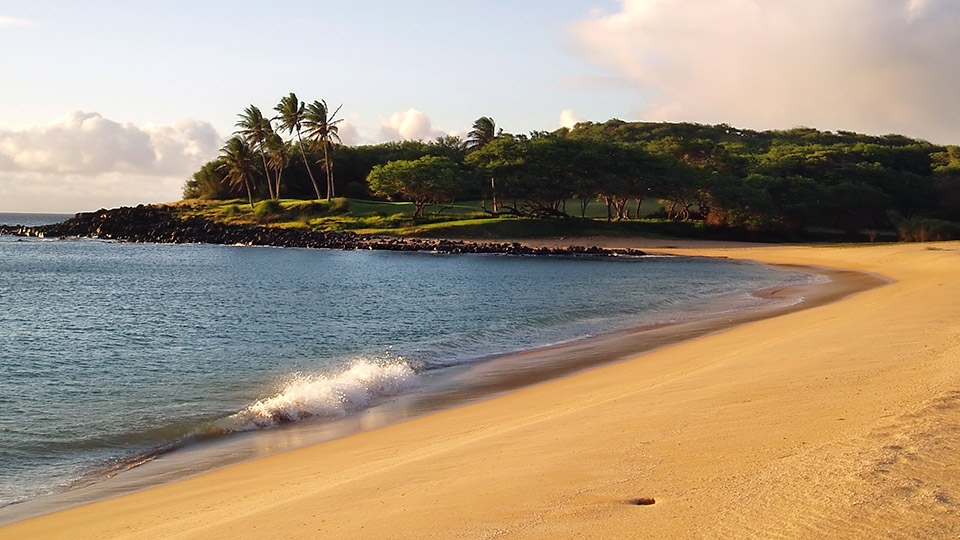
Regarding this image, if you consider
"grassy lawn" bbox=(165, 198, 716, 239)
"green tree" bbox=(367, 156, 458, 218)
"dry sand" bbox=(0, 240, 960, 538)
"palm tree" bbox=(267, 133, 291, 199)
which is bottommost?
"dry sand" bbox=(0, 240, 960, 538)

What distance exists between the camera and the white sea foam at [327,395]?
1284 cm

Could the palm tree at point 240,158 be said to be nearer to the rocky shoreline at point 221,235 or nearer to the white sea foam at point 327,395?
the rocky shoreline at point 221,235

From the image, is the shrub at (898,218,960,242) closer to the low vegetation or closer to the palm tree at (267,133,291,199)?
the low vegetation

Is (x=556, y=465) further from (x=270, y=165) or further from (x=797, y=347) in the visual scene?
(x=270, y=165)

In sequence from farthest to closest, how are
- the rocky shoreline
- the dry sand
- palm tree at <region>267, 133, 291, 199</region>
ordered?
palm tree at <region>267, 133, 291, 199</region> < the rocky shoreline < the dry sand

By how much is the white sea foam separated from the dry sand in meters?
2.12

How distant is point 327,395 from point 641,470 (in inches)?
Result: 324

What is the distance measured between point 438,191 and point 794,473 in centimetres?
7373

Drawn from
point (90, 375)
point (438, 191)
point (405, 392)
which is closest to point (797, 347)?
point (405, 392)

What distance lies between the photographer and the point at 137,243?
84.1m

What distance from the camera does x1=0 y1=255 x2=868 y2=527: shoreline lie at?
373 inches

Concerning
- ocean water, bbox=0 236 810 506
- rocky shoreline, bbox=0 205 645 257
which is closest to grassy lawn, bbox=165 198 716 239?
rocky shoreline, bbox=0 205 645 257

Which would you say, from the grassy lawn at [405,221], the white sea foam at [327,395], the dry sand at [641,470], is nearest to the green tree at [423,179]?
the grassy lawn at [405,221]

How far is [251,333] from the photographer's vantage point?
23375 millimetres
